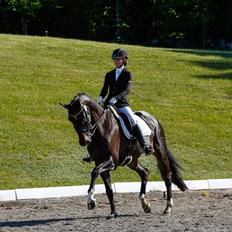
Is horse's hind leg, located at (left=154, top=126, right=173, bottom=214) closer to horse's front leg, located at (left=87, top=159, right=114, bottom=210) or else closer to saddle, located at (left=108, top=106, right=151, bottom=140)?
saddle, located at (left=108, top=106, right=151, bottom=140)

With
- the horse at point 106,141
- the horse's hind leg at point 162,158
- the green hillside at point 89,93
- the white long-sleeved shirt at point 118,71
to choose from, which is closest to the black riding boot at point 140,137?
the horse at point 106,141

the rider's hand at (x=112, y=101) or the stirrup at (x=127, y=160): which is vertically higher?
the rider's hand at (x=112, y=101)

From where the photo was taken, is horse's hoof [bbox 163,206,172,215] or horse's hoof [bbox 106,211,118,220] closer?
horse's hoof [bbox 106,211,118,220]

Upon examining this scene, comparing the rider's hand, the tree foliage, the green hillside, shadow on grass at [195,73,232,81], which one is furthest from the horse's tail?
the tree foliage

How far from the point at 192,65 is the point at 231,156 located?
38.6 ft

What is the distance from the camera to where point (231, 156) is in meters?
17.8

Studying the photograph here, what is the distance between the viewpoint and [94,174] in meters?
9.92

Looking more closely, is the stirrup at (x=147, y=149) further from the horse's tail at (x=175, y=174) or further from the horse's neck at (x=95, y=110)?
the horse's neck at (x=95, y=110)

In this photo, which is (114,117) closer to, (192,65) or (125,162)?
(125,162)

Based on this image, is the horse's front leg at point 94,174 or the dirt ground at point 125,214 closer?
the dirt ground at point 125,214

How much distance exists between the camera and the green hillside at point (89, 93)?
15.9 m

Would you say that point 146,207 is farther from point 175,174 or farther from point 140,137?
point 175,174

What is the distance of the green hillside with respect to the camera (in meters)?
15.9

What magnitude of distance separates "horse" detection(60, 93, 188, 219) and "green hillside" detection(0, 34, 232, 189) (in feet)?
11.5
